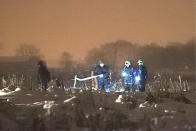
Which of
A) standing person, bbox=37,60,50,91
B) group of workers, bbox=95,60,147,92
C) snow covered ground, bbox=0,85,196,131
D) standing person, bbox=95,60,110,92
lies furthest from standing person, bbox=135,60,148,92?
standing person, bbox=37,60,50,91

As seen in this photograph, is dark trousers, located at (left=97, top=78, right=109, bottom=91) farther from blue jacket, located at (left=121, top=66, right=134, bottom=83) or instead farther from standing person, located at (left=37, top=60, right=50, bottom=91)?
standing person, located at (left=37, top=60, right=50, bottom=91)

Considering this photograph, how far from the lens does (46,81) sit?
43.3ft

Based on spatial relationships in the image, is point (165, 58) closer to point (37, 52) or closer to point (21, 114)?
point (37, 52)

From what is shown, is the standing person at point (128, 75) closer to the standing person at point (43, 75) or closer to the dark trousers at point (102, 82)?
the dark trousers at point (102, 82)

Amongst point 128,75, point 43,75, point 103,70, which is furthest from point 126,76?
point 43,75

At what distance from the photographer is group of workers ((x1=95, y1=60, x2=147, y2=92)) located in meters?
13.1

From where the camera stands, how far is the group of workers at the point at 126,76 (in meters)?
13.1

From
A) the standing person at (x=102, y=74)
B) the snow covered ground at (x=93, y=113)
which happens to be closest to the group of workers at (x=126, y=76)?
the standing person at (x=102, y=74)

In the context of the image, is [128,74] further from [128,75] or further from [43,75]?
[43,75]

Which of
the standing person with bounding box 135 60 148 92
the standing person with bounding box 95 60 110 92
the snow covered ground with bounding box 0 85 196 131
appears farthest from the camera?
the standing person with bounding box 95 60 110 92

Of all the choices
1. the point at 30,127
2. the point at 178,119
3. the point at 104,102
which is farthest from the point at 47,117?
the point at 178,119

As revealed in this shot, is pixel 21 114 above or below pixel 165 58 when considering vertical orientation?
below

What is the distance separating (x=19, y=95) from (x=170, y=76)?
176 inches

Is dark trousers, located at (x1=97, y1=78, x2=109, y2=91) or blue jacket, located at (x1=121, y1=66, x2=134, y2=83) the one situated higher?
blue jacket, located at (x1=121, y1=66, x2=134, y2=83)
